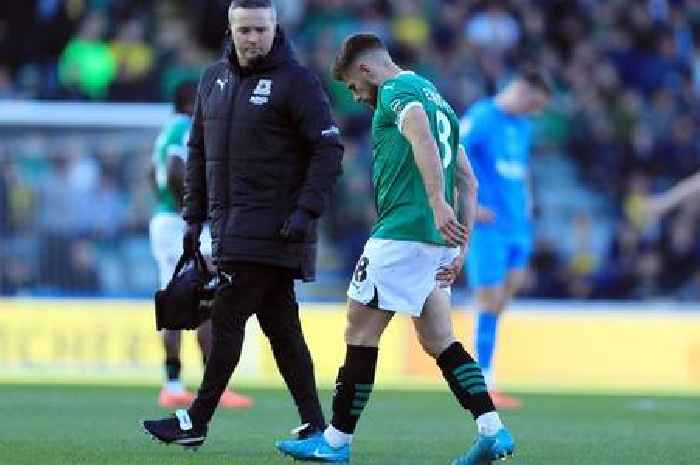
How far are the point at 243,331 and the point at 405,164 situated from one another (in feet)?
4.60

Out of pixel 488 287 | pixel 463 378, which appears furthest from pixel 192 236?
pixel 488 287

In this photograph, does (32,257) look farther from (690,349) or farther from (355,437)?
(355,437)

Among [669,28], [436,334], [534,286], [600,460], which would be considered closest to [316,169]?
[436,334]

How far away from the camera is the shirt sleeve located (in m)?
8.69

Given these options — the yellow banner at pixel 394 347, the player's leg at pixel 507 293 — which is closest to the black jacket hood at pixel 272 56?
the player's leg at pixel 507 293

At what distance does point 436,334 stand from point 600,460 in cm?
145

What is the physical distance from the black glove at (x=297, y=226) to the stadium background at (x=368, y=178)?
759 cm

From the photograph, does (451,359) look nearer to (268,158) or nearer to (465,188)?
(465,188)

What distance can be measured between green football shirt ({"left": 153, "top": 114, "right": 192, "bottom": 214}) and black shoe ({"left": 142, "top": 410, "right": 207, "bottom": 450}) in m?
3.89

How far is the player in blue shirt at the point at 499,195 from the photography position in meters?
15.0

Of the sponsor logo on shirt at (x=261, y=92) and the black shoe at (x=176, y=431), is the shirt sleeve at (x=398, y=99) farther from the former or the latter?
the black shoe at (x=176, y=431)

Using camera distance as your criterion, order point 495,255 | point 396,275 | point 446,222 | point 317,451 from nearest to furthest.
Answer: point 446,222, point 396,275, point 317,451, point 495,255

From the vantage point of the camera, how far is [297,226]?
30.9 feet

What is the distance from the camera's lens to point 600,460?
9.96m
